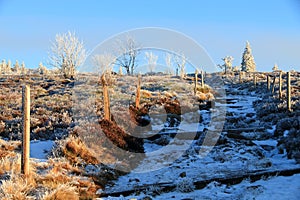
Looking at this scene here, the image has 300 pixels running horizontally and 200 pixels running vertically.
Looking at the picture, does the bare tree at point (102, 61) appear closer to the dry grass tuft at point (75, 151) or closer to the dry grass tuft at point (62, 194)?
the dry grass tuft at point (75, 151)

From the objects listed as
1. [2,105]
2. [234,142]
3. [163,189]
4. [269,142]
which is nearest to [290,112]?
[269,142]

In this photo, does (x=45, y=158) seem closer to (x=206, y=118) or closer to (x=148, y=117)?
(x=148, y=117)

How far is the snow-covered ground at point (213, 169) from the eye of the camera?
7.00 m

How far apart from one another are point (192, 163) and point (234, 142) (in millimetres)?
2802

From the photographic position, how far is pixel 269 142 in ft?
39.6

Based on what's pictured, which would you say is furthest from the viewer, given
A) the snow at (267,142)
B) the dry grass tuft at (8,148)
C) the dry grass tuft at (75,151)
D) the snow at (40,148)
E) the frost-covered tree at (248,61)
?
the frost-covered tree at (248,61)

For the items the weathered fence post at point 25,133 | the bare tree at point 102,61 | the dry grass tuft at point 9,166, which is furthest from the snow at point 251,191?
the bare tree at point 102,61

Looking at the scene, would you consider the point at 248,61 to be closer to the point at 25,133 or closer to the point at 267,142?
the point at 267,142

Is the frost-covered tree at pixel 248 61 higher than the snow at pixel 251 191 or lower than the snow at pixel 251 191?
higher

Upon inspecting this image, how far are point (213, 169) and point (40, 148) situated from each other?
5683 millimetres

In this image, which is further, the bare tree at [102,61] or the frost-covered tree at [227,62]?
the frost-covered tree at [227,62]

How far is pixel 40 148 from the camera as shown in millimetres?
10398

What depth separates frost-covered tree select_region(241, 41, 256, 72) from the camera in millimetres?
82188

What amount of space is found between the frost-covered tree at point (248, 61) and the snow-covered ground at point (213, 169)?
7215 cm
